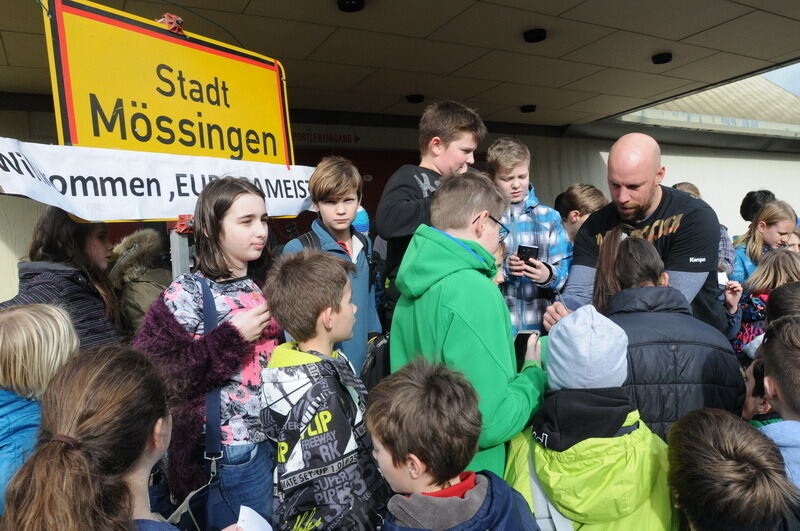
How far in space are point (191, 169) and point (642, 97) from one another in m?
8.15

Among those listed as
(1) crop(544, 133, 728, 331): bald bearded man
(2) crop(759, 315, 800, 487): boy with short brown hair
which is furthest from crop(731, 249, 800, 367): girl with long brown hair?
(2) crop(759, 315, 800, 487): boy with short brown hair

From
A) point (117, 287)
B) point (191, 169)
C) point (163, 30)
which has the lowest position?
point (117, 287)

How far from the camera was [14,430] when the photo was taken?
1.67 meters

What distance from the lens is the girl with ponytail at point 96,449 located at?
101 cm

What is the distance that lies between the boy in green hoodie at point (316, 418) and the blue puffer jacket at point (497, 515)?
0.71ft

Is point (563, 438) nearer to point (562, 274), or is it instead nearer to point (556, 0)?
point (562, 274)

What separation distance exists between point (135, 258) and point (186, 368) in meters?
1.28

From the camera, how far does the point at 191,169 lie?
7.70 ft

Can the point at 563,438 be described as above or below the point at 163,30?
below

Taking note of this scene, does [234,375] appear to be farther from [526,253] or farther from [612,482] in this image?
[526,253]

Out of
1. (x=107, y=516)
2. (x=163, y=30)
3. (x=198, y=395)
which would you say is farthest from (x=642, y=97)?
(x=107, y=516)

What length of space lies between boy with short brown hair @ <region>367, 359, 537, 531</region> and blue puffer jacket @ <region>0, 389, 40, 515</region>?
1.13 metres

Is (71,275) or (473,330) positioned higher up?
(71,275)

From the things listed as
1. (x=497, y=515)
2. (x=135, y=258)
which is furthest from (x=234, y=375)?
(x=135, y=258)
